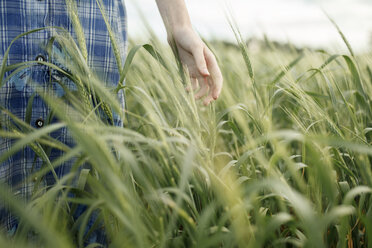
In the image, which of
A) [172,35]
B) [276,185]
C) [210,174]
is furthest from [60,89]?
[276,185]

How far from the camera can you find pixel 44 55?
28.7 inches

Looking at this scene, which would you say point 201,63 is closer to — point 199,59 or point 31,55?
point 199,59

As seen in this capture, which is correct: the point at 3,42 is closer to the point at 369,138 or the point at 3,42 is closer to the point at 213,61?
the point at 213,61

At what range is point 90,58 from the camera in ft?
2.57

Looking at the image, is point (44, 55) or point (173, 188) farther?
point (44, 55)

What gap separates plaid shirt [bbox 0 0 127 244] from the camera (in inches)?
27.2

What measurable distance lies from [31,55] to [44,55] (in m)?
0.03

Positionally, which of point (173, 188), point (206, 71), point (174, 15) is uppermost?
point (174, 15)

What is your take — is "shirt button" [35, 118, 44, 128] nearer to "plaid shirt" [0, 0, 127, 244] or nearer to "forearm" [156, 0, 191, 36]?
"plaid shirt" [0, 0, 127, 244]

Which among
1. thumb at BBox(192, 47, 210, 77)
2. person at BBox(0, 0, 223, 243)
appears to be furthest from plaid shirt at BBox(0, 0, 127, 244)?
thumb at BBox(192, 47, 210, 77)

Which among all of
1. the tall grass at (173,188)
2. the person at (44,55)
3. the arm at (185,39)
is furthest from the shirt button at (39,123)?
the arm at (185,39)

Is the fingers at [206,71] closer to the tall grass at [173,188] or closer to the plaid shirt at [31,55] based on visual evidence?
the tall grass at [173,188]

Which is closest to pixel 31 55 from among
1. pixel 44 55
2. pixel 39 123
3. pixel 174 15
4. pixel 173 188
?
pixel 44 55

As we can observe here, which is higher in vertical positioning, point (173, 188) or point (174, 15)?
point (174, 15)
